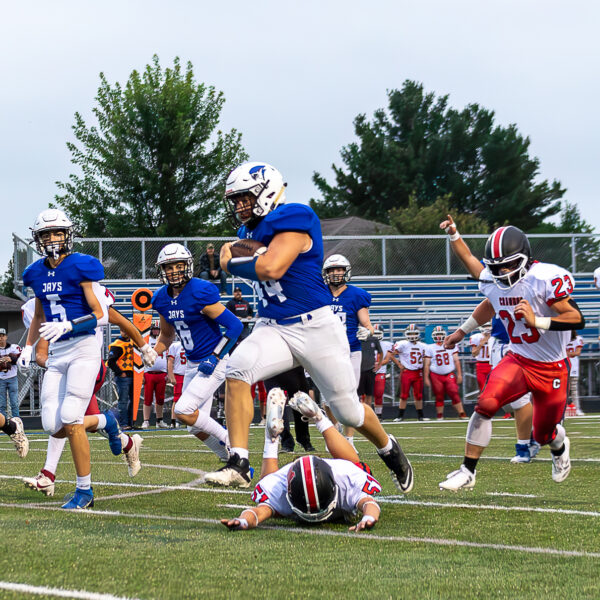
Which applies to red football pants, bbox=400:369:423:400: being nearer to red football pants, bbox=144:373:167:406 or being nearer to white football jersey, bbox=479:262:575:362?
red football pants, bbox=144:373:167:406

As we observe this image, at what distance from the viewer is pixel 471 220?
1700 inches

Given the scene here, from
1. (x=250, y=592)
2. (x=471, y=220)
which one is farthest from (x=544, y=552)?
(x=471, y=220)

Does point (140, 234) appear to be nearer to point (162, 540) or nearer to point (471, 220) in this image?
point (471, 220)

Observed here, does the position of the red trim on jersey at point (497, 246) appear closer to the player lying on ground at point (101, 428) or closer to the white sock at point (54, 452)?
the player lying on ground at point (101, 428)

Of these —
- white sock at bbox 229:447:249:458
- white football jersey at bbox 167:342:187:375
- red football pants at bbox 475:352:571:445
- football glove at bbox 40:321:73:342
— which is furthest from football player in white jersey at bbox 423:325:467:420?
white sock at bbox 229:447:249:458

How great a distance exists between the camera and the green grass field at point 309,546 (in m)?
3.70

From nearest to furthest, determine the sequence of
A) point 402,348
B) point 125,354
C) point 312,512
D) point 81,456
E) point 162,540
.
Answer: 1. point 162,540
2. point 312,512
3. point 81,456
4. point 125,354
5. point 402,348

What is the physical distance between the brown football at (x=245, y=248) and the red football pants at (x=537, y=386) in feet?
6.40

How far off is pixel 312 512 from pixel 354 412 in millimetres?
745

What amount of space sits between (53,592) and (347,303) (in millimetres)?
7233

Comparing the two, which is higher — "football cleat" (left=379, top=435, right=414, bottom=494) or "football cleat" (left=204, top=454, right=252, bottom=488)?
"football cleat" (left=204, top=454, right=252, bottom=488)

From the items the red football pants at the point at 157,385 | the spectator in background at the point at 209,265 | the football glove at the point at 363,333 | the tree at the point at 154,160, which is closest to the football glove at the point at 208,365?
the football glove at the point at 363,333

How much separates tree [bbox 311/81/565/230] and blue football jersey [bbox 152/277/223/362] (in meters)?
40.1

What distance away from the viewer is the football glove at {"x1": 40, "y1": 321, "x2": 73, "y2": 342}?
6188 mm
